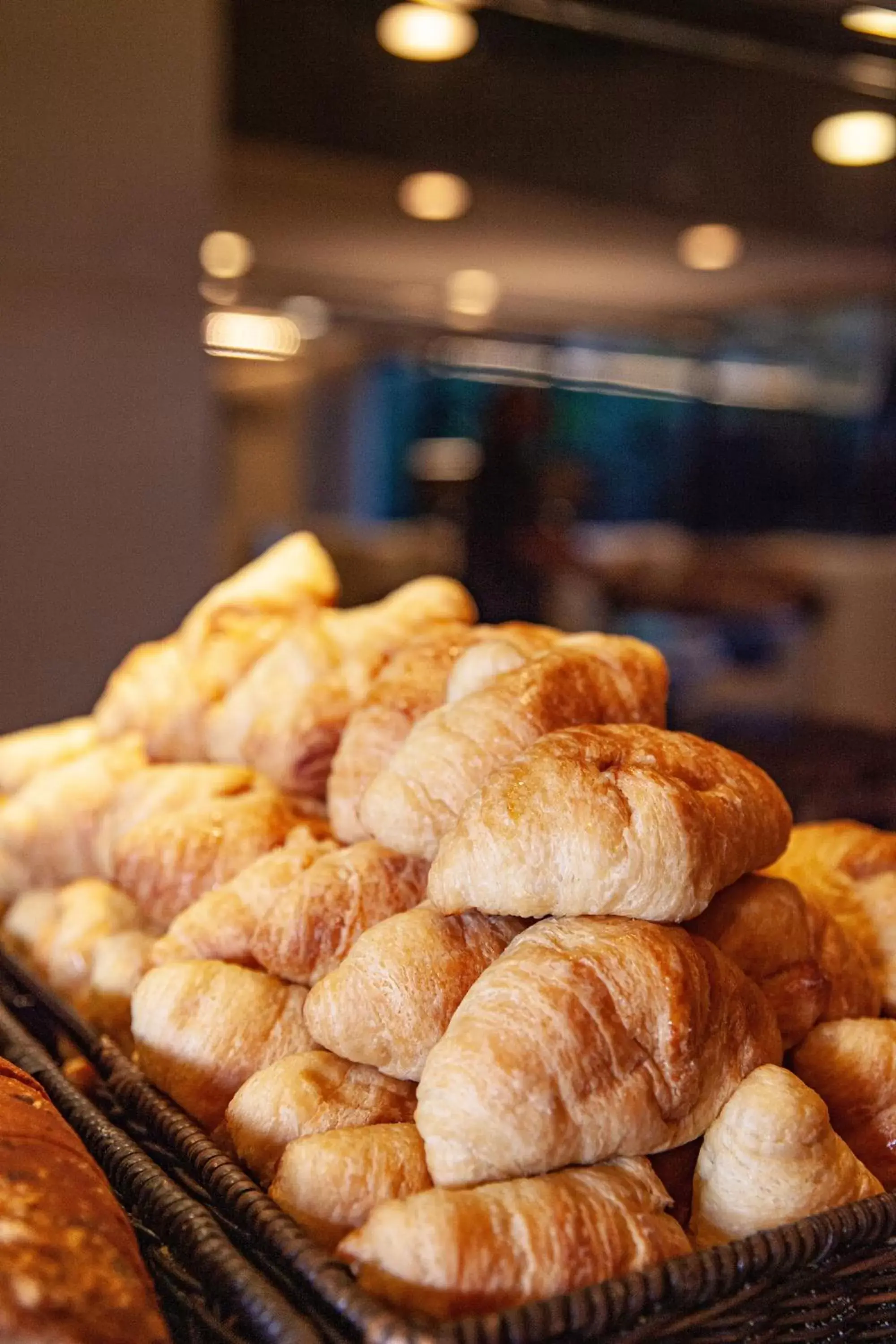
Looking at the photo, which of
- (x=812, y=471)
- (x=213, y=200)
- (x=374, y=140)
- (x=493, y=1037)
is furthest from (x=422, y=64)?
(x=493, y=1037)

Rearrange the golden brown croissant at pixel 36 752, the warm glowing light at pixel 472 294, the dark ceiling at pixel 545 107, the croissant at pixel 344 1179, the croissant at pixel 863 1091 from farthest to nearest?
the warm glowing light at pixel 472 294
the dark ceiling at pixel 545 107
the golden brown croissant at pixel 36 752
the croissant at pixel 863 1091
the croissant at pixel 344 1179

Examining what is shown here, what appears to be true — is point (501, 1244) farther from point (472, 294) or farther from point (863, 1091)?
point (472, 294)

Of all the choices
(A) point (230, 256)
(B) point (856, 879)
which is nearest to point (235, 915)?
(B) point (856, 879)

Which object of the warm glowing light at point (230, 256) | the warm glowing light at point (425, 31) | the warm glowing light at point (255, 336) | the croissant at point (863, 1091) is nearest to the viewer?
the croissant at point (863, 1091)

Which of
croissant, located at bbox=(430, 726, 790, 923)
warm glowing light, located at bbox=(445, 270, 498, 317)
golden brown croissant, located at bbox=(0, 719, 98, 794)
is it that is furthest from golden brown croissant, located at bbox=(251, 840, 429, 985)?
warm glowing light, located at bbox=(445, 270, 498, 317)

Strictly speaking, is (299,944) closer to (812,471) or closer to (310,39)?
(310,39)

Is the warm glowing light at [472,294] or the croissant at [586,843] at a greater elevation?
the warm glowing light at [472,294]

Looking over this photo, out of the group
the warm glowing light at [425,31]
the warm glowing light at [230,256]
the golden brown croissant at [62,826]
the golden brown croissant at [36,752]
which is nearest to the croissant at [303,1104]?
the golden brown croissant at [62,826]

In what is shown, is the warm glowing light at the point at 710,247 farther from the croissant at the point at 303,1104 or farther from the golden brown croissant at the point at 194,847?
the croissant at the point at 303,1104
